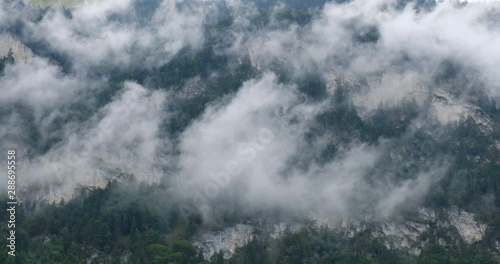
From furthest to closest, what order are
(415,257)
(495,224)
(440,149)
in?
1. (440,149)
2. (495,224)
3. (415,257)

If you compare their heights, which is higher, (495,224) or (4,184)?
(4,184)

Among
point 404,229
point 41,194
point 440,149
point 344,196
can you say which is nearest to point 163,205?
point 41,194

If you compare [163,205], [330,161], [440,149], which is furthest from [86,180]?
[440,149]

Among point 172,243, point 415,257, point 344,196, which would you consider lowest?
point 415,257

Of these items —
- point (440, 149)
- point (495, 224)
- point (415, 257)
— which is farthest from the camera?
point (440, 149)

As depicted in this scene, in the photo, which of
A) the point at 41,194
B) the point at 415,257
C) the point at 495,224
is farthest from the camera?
the point at 41,194

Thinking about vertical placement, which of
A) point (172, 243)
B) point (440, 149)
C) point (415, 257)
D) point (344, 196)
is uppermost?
point (440, 149)

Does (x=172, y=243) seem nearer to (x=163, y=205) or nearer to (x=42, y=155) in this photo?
(x=163, y=205)

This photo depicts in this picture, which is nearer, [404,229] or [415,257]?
[415,257]

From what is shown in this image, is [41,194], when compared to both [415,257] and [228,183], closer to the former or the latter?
[228,183]
